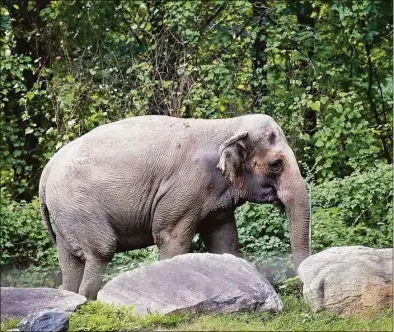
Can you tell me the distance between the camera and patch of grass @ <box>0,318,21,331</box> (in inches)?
329

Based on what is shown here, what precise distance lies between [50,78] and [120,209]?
8460mm

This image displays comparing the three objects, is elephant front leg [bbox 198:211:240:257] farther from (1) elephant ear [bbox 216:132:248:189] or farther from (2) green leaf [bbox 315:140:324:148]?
(2) green leaf [bbox 315:140:324:148]

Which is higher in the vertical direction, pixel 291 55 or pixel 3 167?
pixel 291 55

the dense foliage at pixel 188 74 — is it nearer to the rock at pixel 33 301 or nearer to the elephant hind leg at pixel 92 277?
the elephant hind leg at pixel 92 277

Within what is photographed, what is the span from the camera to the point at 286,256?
44.0 feet

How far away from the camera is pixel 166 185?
10414 millimetres

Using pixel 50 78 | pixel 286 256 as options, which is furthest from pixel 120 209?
pixel 50 78

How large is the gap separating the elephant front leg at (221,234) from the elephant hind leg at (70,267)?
1.37 meters

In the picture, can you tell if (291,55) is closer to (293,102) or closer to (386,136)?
(293,102)

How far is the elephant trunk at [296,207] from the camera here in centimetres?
1041

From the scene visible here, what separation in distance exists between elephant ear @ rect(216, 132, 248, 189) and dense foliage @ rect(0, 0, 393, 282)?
556 centimetres

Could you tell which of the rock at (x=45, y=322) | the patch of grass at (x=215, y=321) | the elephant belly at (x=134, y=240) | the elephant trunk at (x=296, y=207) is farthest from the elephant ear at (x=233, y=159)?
the rock at (x=45, y=322)

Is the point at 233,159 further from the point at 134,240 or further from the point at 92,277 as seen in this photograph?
the point at 92,277

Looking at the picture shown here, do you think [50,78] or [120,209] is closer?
[120,209]
